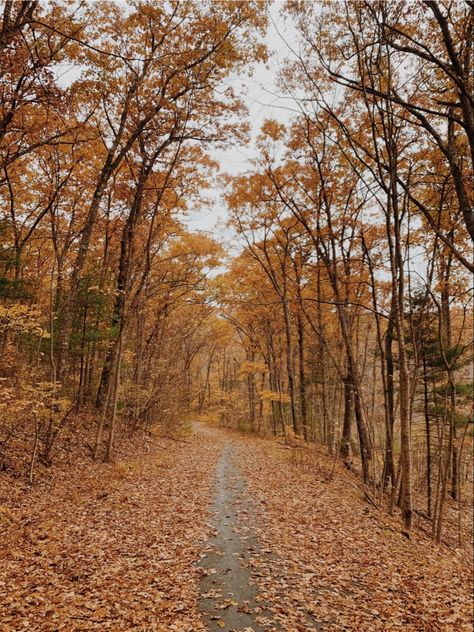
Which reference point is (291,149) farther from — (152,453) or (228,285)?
(152,453)

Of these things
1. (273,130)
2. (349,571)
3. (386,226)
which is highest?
(273,130)

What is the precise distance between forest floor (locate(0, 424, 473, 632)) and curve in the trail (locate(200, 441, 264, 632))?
23 mm

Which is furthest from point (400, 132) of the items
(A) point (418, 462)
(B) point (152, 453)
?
(A) point (418, 462)

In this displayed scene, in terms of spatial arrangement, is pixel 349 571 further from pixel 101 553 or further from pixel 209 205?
pixel 209 205

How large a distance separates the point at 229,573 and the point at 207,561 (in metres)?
0.51

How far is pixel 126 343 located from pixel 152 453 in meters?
4.52

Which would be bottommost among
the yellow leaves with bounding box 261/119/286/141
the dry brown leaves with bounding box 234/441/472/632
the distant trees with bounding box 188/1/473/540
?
the dry brown leaves with bounding box 234/441/472/632

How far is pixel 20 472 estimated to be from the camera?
8.38 metres

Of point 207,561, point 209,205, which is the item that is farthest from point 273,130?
point 207,561

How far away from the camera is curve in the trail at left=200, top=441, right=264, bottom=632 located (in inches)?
173

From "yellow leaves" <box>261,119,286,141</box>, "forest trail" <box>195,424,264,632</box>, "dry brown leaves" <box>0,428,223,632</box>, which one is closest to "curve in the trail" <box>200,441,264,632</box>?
"forest trail" <box>195,424,264,632</box>

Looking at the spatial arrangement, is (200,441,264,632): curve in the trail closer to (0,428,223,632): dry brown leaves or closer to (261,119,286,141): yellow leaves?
(0,428,223,632): dry brown leaves

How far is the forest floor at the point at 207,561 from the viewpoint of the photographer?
4.43m

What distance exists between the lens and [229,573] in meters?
5.45
